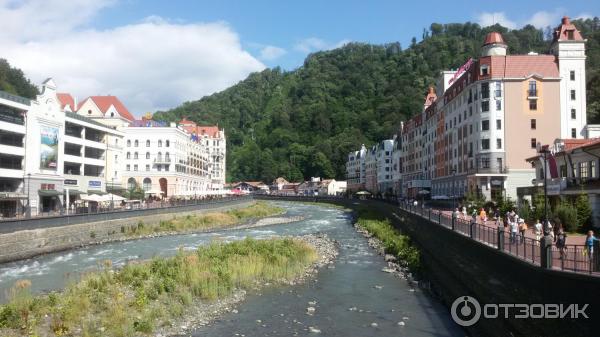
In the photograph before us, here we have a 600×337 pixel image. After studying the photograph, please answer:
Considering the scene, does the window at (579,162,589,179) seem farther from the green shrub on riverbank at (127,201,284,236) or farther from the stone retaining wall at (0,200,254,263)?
the green shrub on riverbank at (127,201,284,236)

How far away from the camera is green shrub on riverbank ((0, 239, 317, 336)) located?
18156 mm

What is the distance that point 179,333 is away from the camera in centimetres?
1872

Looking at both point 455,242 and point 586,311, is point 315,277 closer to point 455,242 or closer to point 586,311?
point 455,242

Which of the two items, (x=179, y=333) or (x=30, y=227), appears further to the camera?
(x=30, y=227)

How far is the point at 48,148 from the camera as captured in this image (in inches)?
2192

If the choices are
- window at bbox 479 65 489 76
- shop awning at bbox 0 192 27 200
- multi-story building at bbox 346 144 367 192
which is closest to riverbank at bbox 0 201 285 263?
shop awning at bbox 0 192 27 200

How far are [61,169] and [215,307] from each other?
44812 mm

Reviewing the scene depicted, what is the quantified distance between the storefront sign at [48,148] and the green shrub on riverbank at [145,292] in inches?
1257

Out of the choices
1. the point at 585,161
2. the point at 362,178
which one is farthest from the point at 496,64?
the point at 362,178

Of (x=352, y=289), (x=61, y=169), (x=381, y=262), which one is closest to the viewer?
(x=352, y=289)

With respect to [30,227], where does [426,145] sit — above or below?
above

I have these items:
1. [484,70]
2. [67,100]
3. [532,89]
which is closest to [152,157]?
[67,100]

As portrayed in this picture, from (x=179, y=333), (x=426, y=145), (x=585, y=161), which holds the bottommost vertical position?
(x=179, y=333)

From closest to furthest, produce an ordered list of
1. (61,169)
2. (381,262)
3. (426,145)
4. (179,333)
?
(179,333) < (381,262) < (61,169) < (426,145)
